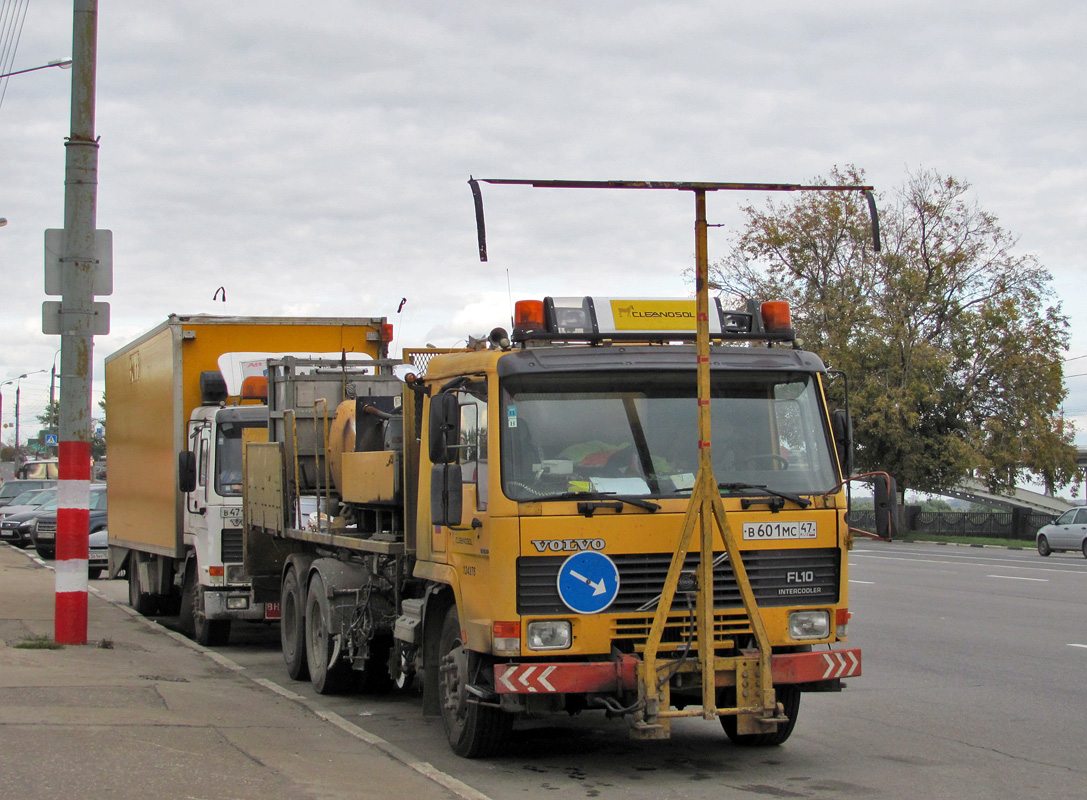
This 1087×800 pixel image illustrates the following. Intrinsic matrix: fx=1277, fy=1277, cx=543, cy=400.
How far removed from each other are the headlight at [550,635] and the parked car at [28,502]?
3373 cm

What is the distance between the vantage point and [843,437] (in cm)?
784

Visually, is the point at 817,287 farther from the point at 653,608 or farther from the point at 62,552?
the point at 653,608

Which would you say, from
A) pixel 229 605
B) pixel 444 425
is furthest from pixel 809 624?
pixel 229 605

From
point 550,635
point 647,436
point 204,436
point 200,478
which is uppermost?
point 204,436

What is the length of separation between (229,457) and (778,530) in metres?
7.98

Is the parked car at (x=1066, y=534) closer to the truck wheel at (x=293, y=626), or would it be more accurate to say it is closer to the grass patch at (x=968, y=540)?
the grass patch at (x=968, y=540)

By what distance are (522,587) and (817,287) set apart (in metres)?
46.8

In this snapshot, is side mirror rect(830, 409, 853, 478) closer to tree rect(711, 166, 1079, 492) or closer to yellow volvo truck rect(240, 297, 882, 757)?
yellow volvo truck rect(240, 297, 882, 757)

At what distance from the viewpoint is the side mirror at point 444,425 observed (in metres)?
7.44

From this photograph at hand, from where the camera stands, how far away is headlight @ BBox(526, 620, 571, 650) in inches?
280

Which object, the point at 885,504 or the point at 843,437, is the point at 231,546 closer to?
the point at 843,437

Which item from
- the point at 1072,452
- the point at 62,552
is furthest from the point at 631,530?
the point at 1072,452

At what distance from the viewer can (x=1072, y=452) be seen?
159 feet

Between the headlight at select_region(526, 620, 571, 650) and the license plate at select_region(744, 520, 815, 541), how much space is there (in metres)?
1.16
